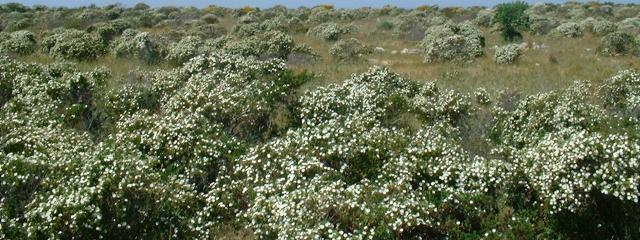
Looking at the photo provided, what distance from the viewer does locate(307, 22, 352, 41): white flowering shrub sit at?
3095cm

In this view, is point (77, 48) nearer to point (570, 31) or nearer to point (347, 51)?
point (347, 51)

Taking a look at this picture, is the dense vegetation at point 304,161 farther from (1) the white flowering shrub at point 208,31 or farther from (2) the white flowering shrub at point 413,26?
(2) the white flowering shrub at point 413,26

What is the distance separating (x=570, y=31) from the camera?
30062mm

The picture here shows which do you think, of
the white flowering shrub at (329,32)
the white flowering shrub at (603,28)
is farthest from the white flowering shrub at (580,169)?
the white flowering shrub at (603,28)

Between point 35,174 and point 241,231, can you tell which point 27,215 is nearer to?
point 35,174

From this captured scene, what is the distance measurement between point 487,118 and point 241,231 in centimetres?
594

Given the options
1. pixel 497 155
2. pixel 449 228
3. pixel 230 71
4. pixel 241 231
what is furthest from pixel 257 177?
pixel 230 71

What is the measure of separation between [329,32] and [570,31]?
13.2m

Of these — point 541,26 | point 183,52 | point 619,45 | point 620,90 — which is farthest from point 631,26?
point 183,52

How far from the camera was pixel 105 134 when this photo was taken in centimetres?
1139

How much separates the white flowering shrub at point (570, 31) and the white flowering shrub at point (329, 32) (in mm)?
11787

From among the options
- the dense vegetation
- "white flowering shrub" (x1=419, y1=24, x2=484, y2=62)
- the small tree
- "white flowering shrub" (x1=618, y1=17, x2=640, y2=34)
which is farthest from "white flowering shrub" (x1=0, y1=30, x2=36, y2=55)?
"white flowering shrub" (x1=618, y1=17, x2=640, y2=34)

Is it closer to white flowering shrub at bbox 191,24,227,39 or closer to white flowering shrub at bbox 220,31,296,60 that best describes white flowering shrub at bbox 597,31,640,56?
white flowering shrub at bbox 220,31,296,60

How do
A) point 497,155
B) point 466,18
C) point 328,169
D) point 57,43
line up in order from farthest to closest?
point 466,18, point 57,43, point 497,155, point 328,169
